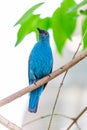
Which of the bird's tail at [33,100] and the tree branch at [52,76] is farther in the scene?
the bird's tail at [33,100]

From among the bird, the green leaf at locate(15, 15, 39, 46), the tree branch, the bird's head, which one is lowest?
the tree branch

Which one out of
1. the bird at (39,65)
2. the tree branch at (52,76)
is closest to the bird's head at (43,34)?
the bird at (39,65)

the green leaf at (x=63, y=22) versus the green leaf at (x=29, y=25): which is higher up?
the green leaf at (x=29, y=25)

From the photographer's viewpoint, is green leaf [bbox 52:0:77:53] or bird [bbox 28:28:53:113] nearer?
green leaf [bbox 52:0:77:53]

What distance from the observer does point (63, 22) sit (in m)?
0.66

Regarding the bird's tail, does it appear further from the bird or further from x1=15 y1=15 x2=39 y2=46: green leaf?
x1=15 y1=15 x2=39 y2=46: green leaf

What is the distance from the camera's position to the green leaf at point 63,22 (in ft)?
2.13

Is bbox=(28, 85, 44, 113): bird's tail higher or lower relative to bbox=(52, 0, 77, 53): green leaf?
lower

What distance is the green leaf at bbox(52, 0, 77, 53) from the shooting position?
65 centimetres

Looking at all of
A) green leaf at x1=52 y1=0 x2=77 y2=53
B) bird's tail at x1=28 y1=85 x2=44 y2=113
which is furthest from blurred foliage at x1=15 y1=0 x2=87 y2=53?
bird's tail at x1=28 y1=85 x2=44 y2=113

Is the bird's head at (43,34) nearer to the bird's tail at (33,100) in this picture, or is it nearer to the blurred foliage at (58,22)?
the blurred foliage at (58,22)

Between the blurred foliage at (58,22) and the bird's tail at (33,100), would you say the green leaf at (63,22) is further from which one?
the bird's tail at (33,100)

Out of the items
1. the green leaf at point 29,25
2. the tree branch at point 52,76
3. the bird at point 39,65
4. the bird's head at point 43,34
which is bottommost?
the tree branch at point 52,76

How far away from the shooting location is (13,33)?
0.97 m
